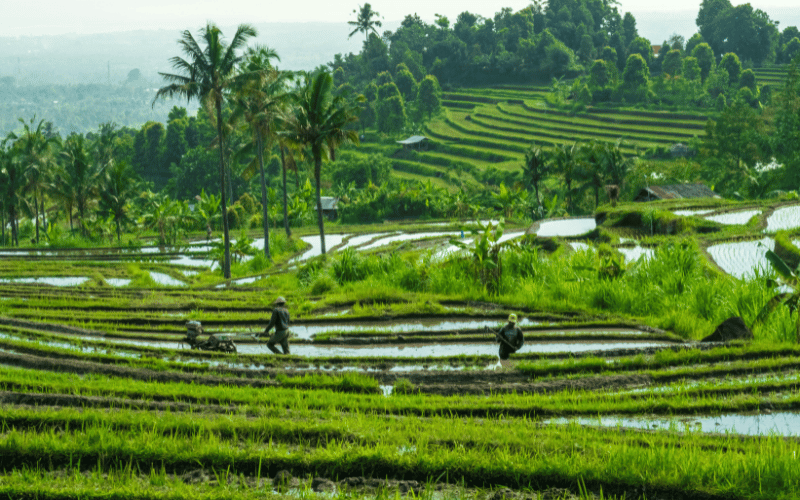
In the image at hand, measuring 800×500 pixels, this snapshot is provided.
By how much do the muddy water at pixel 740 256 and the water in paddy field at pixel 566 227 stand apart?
6022mm

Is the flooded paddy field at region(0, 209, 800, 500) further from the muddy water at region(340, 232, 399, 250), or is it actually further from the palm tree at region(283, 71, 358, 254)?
the muddy water at region(340, 232, 399, 250)

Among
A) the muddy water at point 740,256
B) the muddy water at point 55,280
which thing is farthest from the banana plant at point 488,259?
the muddy water at point 55,280

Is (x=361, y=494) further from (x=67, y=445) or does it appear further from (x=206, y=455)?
(x=67, y=445)

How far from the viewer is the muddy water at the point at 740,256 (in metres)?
14.9

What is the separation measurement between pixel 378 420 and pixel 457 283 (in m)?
9.01

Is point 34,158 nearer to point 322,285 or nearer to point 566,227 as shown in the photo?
point 322,285

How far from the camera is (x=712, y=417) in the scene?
23.9ft

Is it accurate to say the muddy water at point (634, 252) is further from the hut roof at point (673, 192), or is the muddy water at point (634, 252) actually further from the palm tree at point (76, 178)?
the palm tree at point (76, 178)

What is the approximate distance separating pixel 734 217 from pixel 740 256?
745cm

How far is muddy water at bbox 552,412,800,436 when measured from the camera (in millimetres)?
6840

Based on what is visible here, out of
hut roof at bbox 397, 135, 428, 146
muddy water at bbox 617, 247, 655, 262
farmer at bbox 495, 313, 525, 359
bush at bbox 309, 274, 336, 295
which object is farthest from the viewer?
hut roof at bbox 397, 135, 428, 146

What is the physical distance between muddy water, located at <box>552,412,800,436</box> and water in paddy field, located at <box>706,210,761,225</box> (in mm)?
16169

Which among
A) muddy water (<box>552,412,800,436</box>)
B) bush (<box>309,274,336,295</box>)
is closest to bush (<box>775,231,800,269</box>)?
muddy water (<box>552,412,800,436</box>)

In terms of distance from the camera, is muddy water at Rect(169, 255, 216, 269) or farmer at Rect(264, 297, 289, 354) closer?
farmer at Rect(264, 297, 289, 354)
